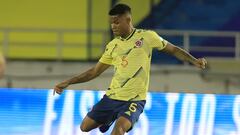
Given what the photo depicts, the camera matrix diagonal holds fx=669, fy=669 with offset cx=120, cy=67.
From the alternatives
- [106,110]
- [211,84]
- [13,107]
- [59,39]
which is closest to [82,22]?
[59,39]

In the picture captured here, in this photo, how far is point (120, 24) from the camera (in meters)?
6.90

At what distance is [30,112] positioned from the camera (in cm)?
940

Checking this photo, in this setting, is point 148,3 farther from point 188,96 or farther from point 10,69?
point 188,96

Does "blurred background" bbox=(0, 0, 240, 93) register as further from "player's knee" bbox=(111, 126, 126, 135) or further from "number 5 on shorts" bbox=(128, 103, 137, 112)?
"player's knee" bbox=(111, 126, 126, 135)

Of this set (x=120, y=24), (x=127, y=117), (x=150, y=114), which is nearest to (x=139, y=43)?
(x=120, y=24)

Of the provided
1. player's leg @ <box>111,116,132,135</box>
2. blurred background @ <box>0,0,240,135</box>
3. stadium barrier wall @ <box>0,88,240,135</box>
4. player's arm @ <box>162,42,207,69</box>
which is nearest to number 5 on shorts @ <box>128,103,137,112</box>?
player's leg @ <box>111,116,132,135</box>

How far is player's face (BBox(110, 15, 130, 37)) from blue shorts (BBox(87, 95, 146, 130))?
0.74m

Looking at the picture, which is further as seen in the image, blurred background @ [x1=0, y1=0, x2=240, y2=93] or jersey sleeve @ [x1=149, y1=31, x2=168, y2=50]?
blurred background @ [x1=0, y1=0, x2=240, y2=93]

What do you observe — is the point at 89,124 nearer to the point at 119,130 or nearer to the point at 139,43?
the point at 119,130

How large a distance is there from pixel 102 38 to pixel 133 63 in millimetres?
9486

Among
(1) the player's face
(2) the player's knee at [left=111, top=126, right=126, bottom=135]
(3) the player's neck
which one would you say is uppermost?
(1) the player's face

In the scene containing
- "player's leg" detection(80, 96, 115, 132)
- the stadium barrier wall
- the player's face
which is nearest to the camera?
the player's face

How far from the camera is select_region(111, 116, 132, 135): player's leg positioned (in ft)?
22.0

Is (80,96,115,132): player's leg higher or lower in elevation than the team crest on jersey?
lower
